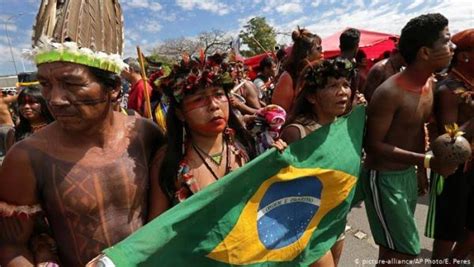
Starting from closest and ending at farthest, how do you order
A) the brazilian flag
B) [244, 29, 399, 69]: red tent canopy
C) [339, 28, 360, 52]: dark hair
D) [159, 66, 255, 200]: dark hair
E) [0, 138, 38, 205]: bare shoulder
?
[0, 138, 38, 205]: bare shoulder → the brazilian flag → [159, 66, 255, 200]: dark hair → [339, 28, 360, 52]: dark hair → [244, 29, 399, 69]: red tent canopy

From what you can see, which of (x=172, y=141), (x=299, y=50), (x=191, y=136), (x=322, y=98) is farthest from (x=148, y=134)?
(x=299, y=50)

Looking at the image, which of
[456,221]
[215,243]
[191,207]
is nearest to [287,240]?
[215,243]

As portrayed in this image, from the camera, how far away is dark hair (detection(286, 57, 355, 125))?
102 inches

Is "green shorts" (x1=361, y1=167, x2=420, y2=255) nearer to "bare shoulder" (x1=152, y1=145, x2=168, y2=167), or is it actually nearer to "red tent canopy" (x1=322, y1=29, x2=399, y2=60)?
"bare shoulder" (x1=152, y1=145, x2=168, y2=167)

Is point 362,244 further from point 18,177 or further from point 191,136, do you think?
point 18,177

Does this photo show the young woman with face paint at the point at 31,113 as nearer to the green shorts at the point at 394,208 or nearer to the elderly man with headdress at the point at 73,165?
the elderly man with headdress at the point at 73,165

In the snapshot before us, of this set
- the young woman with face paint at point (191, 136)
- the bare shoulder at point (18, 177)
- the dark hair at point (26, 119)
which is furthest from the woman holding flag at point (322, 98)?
the dark hair at point (26, 119)

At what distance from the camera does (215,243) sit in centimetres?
196

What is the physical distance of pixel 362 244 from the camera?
410cm

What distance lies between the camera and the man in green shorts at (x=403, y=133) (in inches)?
101

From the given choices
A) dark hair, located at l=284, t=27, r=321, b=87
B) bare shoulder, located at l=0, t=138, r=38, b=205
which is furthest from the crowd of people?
dark hair, located at l=284, t=27, r=321, b=87

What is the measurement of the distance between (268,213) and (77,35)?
1329mm

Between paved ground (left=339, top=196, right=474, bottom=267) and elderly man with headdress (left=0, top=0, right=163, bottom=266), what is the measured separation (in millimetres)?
2693

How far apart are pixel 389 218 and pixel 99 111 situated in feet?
6.72
